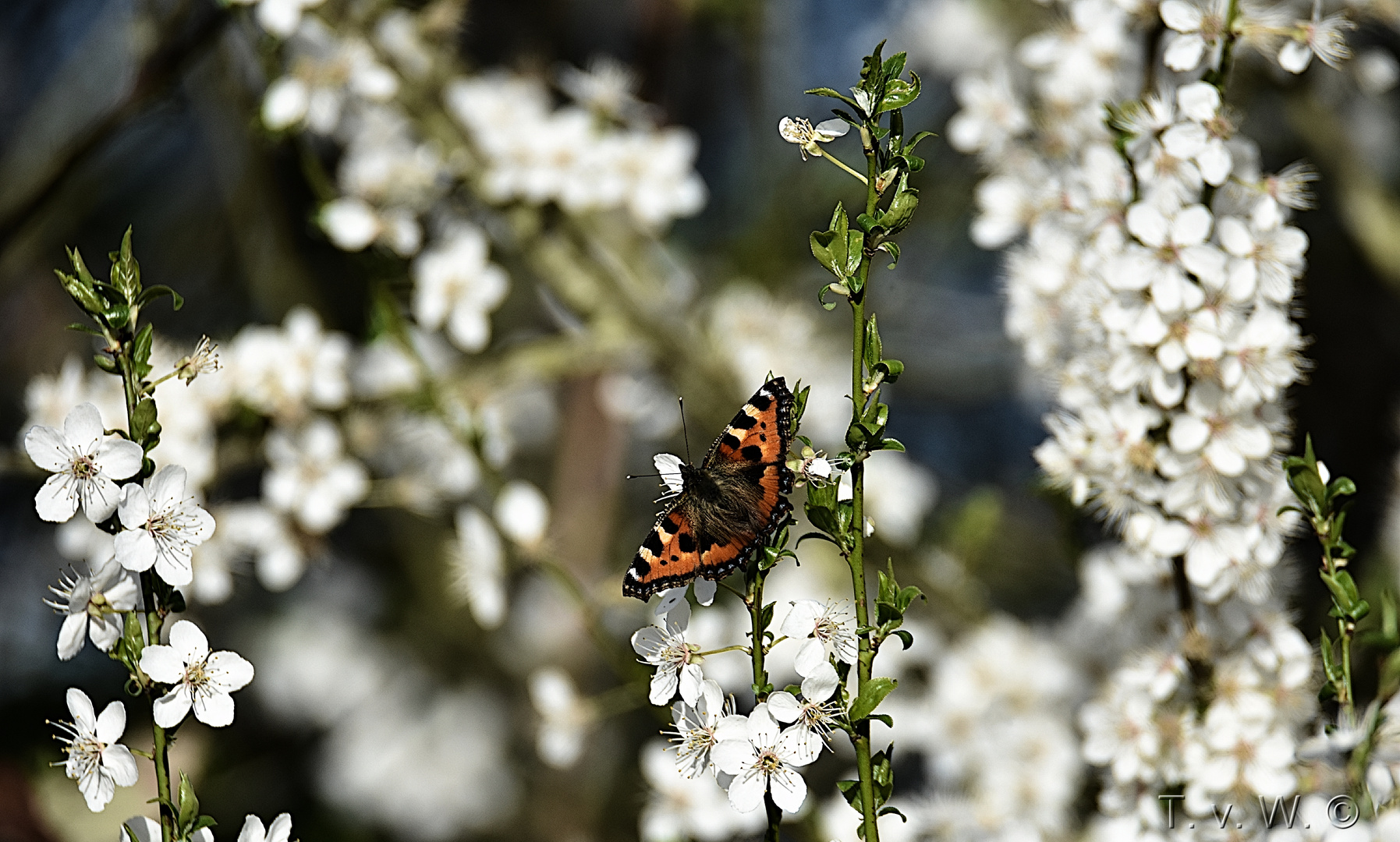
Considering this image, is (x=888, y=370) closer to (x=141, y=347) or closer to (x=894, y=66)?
(x=894, y=66)

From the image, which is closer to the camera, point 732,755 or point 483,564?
point 732,755

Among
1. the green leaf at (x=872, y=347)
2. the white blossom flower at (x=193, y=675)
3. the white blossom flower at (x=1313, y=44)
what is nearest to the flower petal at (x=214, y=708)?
the white blossom flower at (x=193, y=675)

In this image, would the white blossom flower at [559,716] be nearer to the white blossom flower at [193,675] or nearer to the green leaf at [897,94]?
the white blossom flower at [193,675]

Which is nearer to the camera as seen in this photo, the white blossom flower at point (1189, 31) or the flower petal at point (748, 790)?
the flower petal at point (748, 790)

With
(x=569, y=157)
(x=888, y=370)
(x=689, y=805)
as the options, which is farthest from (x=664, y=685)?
(x=569, y=157)

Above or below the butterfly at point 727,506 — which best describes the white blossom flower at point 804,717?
below

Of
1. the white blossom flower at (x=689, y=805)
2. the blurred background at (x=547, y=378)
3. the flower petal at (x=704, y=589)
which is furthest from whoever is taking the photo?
the blurred background at (x=547, y=378)
